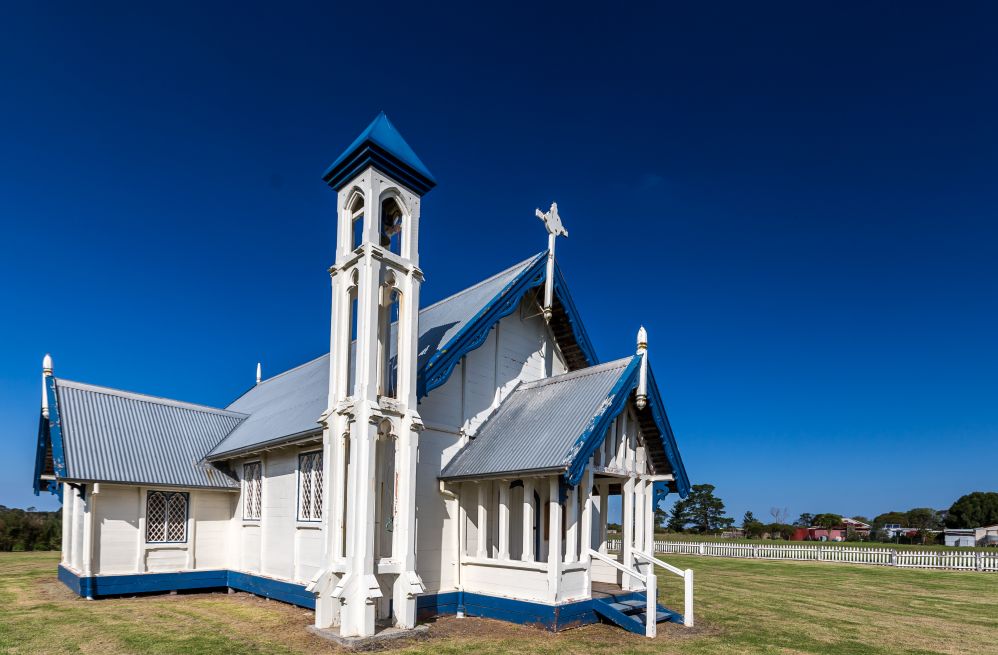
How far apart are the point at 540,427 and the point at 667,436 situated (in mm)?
2959

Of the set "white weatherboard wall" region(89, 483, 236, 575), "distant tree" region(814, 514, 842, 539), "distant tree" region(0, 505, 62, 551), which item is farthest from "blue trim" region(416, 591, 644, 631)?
"distant tree" region(814, 514, 842, 539)

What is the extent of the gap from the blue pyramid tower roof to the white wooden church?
0.13 ft

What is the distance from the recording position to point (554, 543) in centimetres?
1229

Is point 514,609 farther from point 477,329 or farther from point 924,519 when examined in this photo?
point 924,519

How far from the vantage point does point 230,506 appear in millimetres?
19266

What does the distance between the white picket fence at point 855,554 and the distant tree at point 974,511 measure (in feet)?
173

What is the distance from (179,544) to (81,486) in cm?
282

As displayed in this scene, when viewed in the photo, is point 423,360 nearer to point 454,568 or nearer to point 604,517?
point 454,568

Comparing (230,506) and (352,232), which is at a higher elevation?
(352,232)

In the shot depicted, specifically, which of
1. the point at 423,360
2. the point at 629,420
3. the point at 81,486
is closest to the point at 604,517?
the point at 629,420

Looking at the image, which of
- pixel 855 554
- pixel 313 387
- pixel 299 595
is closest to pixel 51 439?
pixel 313 387

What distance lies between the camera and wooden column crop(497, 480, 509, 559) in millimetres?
13570

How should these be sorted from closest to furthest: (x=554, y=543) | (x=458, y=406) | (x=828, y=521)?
(x=554, y=543), (x=458, y=406), (x=828, y=521)

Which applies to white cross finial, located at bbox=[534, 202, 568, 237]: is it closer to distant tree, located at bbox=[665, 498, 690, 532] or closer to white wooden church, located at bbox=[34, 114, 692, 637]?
white wooden church, located at bbox=[34, 114, 692, 637]
